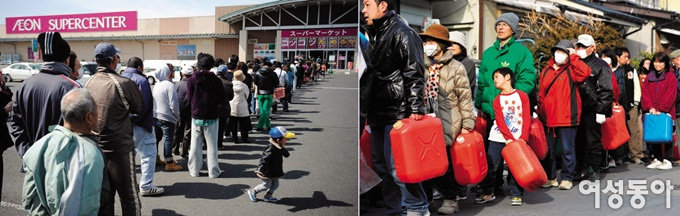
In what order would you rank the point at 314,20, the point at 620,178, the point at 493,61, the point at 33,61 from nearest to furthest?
the point at 314,20
the point at 33,61
the point at 493,61
the point at 620,178

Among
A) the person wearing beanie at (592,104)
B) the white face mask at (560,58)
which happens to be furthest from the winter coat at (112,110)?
the person wearing beanie at (592,104)

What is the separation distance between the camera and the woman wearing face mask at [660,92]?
606 centimetres

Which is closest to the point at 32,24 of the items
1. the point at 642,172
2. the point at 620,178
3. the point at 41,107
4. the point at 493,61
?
the point at 41,107

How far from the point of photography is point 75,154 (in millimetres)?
2209

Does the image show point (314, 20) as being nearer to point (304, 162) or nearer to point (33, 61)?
point (304, 162)

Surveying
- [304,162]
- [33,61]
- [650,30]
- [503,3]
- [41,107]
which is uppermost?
[650,30]

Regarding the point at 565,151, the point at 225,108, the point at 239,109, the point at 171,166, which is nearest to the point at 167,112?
the point at 225,108

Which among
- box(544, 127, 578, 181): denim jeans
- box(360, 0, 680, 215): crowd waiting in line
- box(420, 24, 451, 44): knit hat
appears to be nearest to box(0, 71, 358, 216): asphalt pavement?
box(360, 0, 680, 215): crowd waiting in line

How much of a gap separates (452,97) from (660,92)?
3663mm

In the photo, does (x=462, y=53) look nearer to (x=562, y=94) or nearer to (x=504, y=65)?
(x=504, y=65)

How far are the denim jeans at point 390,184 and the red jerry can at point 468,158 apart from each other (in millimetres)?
594

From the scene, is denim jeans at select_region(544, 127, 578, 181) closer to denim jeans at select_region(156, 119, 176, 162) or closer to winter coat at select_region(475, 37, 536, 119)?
winter coat at select_region(475, 37, 536, 119)

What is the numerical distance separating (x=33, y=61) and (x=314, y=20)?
51.4 inches

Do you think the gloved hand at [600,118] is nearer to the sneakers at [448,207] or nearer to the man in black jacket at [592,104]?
the man in black jacket at [592,104]
